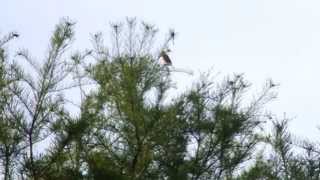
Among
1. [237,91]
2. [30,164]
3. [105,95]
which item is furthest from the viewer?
[237,91]

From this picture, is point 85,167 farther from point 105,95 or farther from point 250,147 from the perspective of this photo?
point 250,147

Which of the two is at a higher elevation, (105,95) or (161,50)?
(161,50)

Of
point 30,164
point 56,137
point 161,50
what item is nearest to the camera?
point 30,164

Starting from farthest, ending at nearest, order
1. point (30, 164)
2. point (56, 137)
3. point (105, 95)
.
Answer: point (105, 95), point (56, 137), point (30, 164)

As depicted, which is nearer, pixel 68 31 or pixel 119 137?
pixel 68 31

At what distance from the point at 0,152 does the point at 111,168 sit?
99cm

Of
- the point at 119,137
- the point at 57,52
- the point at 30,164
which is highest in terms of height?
the point at 57,52

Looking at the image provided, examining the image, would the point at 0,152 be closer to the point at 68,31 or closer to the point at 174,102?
the point at 68,31

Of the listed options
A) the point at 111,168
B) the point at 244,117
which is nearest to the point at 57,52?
the point at 111,168

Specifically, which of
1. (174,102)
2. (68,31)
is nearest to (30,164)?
(68,31)

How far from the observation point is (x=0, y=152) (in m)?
4.89

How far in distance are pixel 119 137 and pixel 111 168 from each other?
536mm

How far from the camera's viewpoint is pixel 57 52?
5.29 meters

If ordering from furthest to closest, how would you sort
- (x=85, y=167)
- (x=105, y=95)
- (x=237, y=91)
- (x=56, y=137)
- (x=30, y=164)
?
(x=237, y=91), (x=105, y=95), (x=85, y=167), (x=56, y=137), (x=30, y=164)
